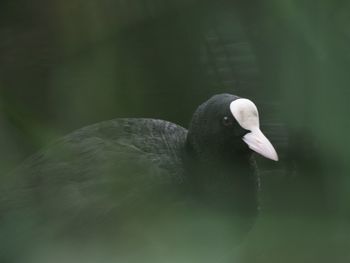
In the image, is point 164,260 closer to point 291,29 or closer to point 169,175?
point 291,29

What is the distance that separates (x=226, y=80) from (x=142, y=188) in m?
0.27

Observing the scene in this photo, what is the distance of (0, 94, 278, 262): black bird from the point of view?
1.00ft

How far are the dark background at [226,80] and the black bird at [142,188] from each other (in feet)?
0.12

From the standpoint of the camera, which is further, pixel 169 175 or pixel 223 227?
pixel 169 175

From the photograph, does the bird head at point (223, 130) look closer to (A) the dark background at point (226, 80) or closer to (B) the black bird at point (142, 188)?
(B) the black bird at point (142, 188)

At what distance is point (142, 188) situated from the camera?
60 centimetres

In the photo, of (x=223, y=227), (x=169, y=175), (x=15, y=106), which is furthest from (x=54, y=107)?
(x=169, y=175)

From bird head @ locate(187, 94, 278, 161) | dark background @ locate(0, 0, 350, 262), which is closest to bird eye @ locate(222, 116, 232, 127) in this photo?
bird head @ locate(187, 94, 278, 161)

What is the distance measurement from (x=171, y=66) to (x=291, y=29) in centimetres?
9

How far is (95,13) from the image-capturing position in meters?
0.36

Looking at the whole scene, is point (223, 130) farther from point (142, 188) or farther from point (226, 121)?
point (142, 188)

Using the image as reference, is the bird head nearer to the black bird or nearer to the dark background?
the black bird

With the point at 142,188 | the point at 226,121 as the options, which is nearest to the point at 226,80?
the point at 142,188

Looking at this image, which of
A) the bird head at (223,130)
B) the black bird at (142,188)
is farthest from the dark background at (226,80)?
the bird head at (223,130)
